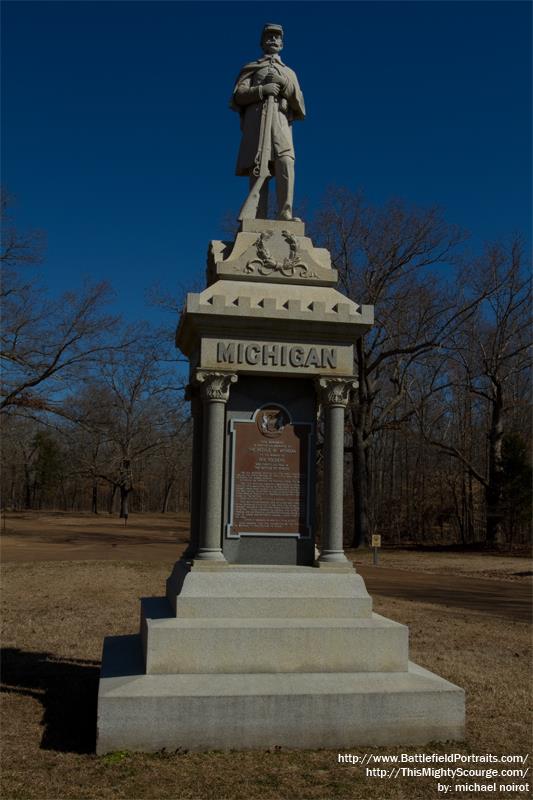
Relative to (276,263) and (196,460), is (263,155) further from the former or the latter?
(196,460)

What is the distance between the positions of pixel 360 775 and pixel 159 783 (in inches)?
56.0

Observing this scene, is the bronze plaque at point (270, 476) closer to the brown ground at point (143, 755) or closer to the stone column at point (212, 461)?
the stone column at point (212, 461)

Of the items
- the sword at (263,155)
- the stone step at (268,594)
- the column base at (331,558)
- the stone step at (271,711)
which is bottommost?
the stone step at (271,711)

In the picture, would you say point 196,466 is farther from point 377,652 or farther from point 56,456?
point 56,456

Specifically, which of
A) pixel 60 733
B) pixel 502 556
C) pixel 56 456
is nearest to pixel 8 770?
pixel 60 733

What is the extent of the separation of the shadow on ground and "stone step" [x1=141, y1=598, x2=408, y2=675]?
834 millimetres

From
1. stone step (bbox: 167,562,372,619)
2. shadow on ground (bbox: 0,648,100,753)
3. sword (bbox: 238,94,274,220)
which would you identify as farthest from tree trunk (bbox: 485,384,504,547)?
stone step (bbox: 167,562,372,619)

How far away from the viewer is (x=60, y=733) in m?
6.19

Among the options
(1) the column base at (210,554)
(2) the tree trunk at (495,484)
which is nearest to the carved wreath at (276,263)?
(1) the column base at (210,554)

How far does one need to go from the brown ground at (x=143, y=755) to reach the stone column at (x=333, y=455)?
2076mm

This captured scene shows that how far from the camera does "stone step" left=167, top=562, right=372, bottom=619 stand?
258 inches

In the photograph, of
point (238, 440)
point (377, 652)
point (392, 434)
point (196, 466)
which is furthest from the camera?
point (392, 434)

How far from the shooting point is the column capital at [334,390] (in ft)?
23.9

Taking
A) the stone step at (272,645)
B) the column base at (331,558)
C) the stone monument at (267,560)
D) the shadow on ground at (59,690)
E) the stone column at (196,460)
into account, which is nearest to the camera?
the stone monument at (267,560)
